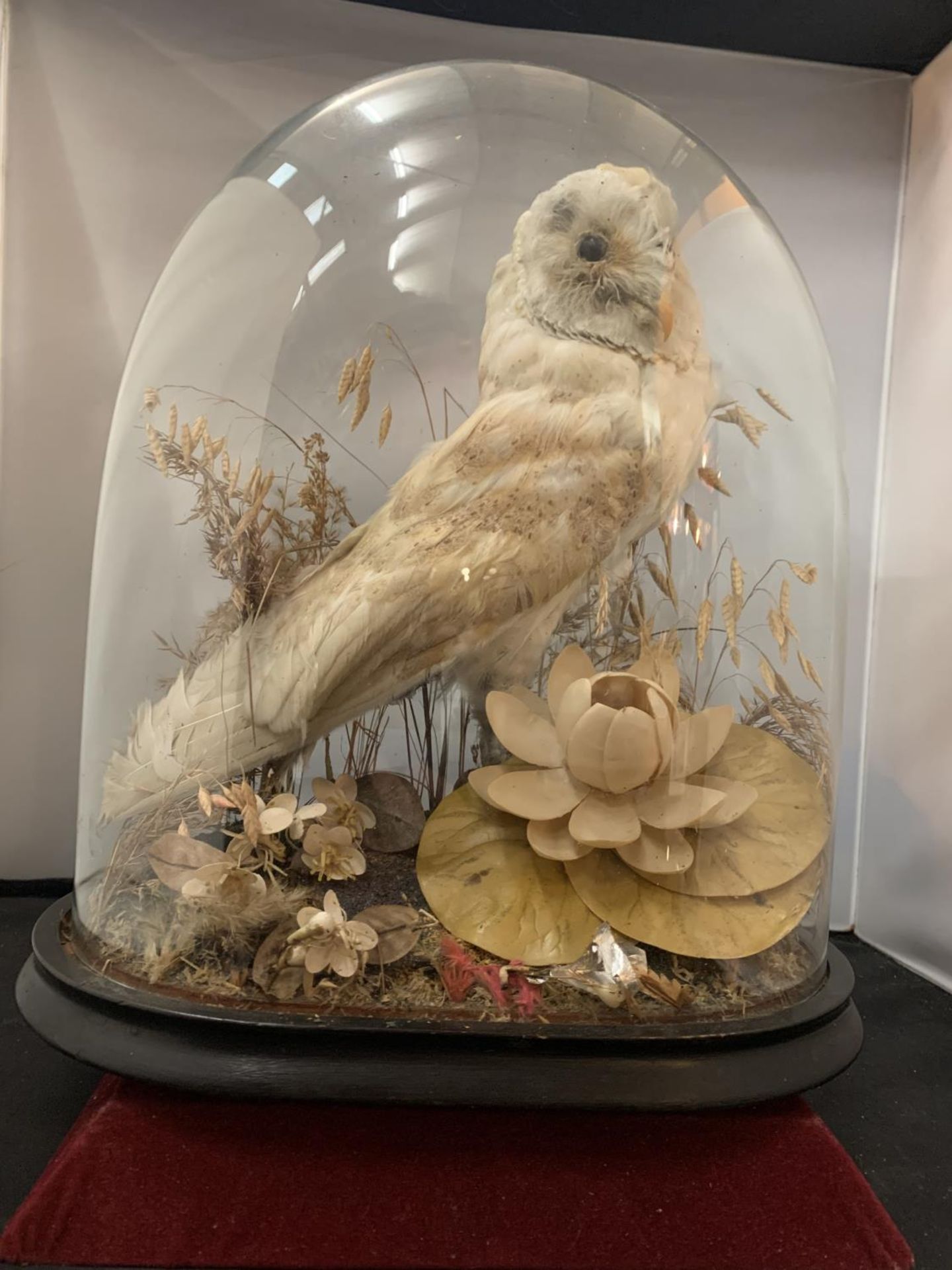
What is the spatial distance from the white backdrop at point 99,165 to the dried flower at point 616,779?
737 millimetres

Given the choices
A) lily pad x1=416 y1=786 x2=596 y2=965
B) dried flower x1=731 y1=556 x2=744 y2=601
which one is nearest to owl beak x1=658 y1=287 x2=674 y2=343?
dried flower x1=731 y1=556 x2=744 y2=601

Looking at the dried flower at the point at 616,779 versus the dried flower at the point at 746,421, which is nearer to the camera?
the dried flower at the point at 616,779

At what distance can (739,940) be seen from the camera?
0.69 meters

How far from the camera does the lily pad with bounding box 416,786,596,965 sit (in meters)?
0.67

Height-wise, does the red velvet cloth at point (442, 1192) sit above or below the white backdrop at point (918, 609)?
below

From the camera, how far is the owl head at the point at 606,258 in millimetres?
760

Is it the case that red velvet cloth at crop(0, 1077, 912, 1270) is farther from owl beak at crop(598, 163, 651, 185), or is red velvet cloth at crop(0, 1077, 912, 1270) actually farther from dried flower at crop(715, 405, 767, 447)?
owl beak at crop(598, 163, 651, 185)

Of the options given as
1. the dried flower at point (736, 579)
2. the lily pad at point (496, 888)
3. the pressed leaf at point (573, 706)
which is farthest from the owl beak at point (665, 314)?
the lily pad at point (496, 888)

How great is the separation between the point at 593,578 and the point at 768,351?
0.29 metres

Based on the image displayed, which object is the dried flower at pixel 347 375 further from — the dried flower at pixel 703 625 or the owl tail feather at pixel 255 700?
the dried flower at pixel 703 625

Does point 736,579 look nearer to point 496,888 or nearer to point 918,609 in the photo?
point 496,888

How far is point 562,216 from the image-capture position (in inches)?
30.2

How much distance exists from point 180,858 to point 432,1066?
254 millimetres

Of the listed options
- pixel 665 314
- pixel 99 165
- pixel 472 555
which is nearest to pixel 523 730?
pixel 472 555
